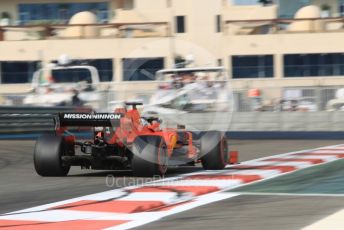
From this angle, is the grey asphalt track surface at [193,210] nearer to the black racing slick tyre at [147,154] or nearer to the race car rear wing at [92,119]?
the black racing slick tyre at [147,154]

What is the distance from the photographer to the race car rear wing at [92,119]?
410 inches

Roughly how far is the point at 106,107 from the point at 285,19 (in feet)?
74.1

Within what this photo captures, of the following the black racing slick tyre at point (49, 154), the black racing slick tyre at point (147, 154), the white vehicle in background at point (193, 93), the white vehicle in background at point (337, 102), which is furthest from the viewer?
the white vehicle in background at point (337, 102)

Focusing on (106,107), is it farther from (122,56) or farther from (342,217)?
(122,56)

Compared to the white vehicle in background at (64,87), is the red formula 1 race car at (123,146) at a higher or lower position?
higher

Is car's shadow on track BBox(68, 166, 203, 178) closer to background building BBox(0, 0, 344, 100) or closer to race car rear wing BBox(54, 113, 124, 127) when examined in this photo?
race car rear wing BBox(54, 113, 124, 127)

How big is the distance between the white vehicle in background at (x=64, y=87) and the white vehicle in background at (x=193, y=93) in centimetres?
199

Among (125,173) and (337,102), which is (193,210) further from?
(337,102)

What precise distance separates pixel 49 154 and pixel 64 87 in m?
15.5

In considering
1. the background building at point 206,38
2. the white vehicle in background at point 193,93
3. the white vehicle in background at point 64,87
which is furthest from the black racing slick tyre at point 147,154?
the background building at point 206,38

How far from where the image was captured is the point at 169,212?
7.57 metres

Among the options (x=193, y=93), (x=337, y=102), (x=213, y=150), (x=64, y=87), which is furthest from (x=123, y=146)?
(x=64, y=87)

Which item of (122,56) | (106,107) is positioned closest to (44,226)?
(106,107)

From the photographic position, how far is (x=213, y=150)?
11430mm
